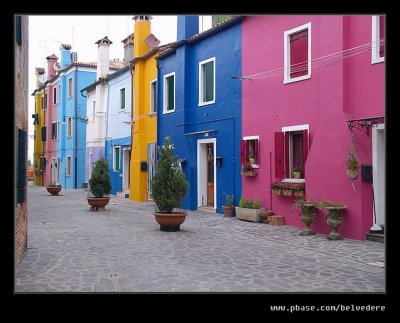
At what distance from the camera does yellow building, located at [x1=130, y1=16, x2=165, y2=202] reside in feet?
67.1

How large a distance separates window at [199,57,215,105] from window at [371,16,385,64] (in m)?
6.95

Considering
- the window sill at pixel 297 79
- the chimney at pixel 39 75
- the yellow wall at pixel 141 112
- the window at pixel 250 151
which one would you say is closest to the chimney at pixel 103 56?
the yellow wall at pixel 141 112

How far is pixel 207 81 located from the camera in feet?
53.2

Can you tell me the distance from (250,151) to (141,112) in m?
8.87

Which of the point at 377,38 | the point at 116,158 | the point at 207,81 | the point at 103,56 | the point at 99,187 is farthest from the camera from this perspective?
the point at 103,56

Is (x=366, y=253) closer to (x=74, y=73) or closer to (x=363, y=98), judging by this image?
(x=363, y=98)

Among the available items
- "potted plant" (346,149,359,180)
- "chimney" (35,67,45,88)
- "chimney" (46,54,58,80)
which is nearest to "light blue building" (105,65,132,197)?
"potted plant" (346,149,359,180)

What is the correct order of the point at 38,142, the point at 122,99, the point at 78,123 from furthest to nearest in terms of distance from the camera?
the point at 38,142 → the point at 78,123 → the point at 122,99

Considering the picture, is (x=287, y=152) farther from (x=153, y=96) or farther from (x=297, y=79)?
(x=153, y=96)

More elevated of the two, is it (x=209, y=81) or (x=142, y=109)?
(x=209, y=81)

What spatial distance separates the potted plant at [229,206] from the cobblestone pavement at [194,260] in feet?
5.77

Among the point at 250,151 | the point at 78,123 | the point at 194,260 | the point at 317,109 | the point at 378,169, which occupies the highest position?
the point at 78,123

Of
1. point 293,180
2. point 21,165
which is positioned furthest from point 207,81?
point 21,165
